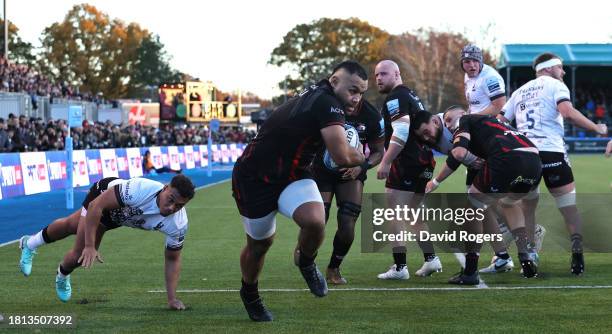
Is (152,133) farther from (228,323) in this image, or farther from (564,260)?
(228,323)

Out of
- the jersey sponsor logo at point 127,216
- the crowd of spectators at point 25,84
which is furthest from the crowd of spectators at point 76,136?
the jersey sponsor logo at point 127,216

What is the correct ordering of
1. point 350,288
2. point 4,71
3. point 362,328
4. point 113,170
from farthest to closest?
1. point 4,71
2. point 113,170
3. point 350,288
4. point 362,328

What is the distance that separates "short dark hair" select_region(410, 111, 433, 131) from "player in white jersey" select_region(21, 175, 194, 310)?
8.83 feet

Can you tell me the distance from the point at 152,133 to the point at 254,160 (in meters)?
40.9

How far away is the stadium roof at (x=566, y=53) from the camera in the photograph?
60.6 metres

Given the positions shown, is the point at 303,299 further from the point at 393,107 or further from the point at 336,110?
the point at 393,107

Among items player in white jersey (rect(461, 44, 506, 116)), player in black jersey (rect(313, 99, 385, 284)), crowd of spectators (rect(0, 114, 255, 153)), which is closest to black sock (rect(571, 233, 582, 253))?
player in white jersey (rect(461, 44, 506, 116))

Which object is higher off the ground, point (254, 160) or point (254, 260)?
point (254, 160)

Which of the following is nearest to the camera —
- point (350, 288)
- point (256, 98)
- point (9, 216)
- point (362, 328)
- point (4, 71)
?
point (362, 328)

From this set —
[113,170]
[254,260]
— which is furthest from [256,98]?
[254,260]

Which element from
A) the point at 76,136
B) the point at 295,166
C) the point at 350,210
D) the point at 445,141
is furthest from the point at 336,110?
the point at 76,136

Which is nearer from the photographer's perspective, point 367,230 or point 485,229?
point 485,229

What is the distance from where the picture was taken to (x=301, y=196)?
7320mm

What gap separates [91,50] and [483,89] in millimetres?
82511
